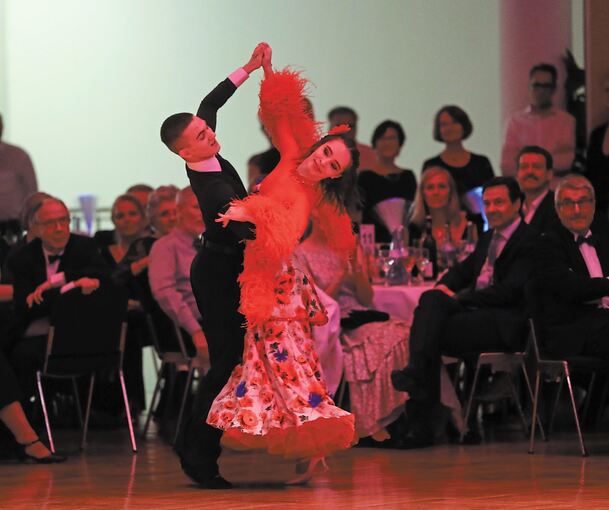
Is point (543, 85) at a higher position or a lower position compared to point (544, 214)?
higher

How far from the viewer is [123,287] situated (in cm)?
643

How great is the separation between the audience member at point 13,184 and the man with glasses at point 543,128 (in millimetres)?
2753

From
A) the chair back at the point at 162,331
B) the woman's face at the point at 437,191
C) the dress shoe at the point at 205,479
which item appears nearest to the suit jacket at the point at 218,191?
the dress shoe at the point at 205,479

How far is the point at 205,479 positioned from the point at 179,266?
2.02 m

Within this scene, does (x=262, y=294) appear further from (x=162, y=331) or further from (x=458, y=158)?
(x=458, y=158)

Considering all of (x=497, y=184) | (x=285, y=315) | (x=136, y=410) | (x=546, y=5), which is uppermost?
(x=546, y=5)

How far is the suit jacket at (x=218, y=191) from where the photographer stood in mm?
4867

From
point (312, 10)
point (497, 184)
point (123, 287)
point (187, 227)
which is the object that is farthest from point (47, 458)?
point (312, 10)

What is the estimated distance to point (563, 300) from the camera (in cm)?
605

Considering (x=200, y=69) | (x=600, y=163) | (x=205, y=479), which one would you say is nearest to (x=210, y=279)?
(x=205, y=479)

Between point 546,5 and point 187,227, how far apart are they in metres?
4.06

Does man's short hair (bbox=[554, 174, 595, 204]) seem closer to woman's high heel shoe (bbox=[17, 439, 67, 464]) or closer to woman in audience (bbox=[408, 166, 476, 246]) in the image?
woman in audience (bbox=[408, 166, 476, 246])

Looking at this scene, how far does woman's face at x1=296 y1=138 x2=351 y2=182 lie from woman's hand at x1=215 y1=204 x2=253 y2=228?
0.96 feet

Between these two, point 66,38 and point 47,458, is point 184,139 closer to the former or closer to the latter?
point 47,458
